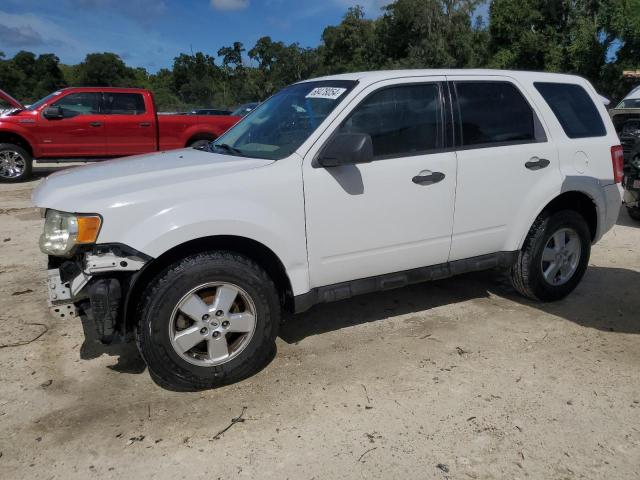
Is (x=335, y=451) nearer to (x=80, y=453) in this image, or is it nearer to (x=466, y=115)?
(x=80, y=453)

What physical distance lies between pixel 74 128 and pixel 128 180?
29.7 feet

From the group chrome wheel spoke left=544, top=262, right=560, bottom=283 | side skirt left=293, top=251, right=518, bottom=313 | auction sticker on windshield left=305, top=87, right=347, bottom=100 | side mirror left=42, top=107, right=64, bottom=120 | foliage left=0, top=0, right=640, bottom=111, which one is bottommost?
chrome wheel spoke left=544, top=262, right=560, bottom=283

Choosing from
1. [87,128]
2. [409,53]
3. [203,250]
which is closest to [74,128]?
[87,128]

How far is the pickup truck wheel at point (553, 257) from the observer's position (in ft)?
14.3

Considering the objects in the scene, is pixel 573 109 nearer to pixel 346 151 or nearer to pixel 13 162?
pixel 346 151

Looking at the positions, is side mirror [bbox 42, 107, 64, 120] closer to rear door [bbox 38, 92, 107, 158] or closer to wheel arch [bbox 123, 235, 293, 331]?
rear door [bbox 38, 92, 107, 158]

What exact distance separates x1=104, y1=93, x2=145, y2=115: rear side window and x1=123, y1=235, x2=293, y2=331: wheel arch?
915 centimetres

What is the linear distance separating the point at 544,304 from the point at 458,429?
2.16 meters

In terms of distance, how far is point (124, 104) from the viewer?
11430 millimetres

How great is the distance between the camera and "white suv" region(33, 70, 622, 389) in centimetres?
301

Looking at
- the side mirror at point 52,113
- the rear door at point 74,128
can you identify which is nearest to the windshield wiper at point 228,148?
the rear door at point 74,128

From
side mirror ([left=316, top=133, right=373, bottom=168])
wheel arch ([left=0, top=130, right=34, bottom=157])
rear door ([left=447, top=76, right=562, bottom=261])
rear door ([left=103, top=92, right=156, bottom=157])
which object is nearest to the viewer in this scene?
Result: side mirror ([left=316, top=133, right=373, bottom=168])

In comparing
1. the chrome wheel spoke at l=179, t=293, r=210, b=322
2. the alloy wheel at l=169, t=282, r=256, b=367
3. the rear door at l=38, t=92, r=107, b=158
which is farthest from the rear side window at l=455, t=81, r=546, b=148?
the rear door at l=38, t=92, r=107, b=158

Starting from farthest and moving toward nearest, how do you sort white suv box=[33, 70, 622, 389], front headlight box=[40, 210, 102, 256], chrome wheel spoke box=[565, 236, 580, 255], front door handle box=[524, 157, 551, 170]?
chrome wheel spoke box=[565, 236, 580, 255] → front door handle box=[524, 157, 551, 170] → white suv box=[33, 70, 622, 389] → front headlight box=[40, 210, 102, 256]
